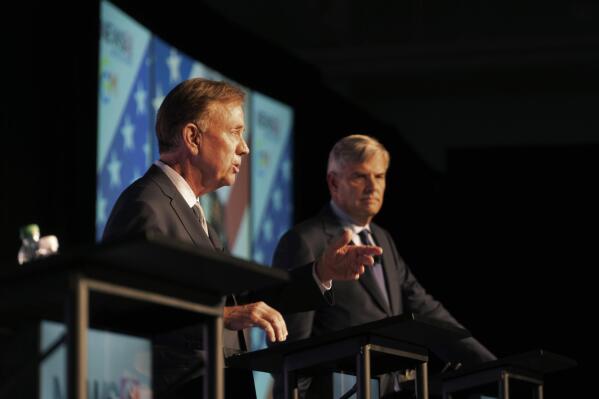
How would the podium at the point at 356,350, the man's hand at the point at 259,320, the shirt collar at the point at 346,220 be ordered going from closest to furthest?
the man's hand at the point at 259,320
the podium at the point at 356,350
the shirt collar at the point at 346,220

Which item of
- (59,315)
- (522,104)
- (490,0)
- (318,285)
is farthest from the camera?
(522,104)

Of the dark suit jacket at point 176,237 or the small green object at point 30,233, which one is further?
the small green object at point 30,233

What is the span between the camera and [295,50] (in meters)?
9.21

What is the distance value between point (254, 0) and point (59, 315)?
630 centimetres

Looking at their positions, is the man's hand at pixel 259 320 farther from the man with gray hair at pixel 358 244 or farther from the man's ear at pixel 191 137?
the man with gray hair at pixel 358 244

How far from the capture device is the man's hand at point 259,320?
8.03 feet

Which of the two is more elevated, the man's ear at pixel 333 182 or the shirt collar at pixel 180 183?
the man's ear at pixel 333 182

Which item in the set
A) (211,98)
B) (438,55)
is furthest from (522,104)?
(211,98)

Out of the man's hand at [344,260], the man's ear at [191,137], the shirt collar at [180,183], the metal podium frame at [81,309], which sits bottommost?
the metal podium frame at [81,309]

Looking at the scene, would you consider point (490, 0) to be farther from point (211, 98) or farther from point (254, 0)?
point (211, 98)

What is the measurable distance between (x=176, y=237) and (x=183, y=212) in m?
0.13

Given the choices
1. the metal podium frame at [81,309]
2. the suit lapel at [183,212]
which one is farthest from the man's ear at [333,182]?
the metal podium frame at [81,309]

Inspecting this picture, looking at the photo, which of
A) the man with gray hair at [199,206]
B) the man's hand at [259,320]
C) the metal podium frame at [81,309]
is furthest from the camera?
the man with gray hair at [199,206]

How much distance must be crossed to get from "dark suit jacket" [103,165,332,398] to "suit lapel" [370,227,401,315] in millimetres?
1250
